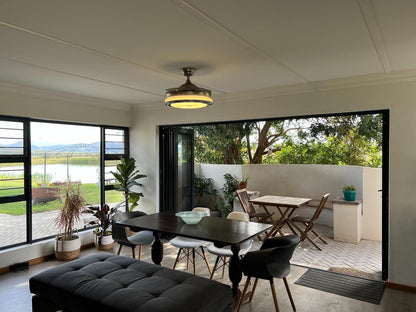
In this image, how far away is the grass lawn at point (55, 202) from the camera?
426 centimetres

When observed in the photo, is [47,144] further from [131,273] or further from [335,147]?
[335,147]

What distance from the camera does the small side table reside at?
18.0 feet

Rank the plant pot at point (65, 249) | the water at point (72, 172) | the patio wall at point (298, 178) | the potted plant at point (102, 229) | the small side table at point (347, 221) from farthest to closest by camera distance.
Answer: the patio wall at point (298, 178) < the small side table at point (347, 221) < the potted plant at point (102, 229) < the water at point (72, 172) < the plant pot at point (65, 249)

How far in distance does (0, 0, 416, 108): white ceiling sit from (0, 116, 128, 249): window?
0.93 m

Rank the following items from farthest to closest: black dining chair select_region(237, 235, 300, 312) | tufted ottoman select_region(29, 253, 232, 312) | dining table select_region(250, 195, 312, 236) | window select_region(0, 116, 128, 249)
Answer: dining table select_region(250, 195, 312, 236) → window select_region(0, 116, 128, 249) → black dining chair select_region(237, 235, 300, 312) → tufted ottoman select_region(29, 253, 232, 312)

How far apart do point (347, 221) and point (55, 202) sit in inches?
192

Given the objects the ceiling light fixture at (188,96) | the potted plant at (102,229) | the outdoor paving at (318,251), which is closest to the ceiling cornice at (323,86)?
the ceiling light fixture at (188,96)

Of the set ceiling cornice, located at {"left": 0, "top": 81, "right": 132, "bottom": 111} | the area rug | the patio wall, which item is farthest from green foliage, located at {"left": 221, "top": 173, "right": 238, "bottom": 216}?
the area rug

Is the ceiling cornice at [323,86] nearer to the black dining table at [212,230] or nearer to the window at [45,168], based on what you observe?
the black dining table at [212,230]

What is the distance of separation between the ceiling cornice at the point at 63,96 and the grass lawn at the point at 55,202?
4.20ft

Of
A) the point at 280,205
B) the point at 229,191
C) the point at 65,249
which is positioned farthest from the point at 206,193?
the point at 65,249

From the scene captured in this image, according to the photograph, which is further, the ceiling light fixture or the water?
the water

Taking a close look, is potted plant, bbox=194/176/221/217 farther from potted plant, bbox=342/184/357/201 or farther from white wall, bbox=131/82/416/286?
white wall, bbox=131/82/416/286

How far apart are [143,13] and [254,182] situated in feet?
20.4
